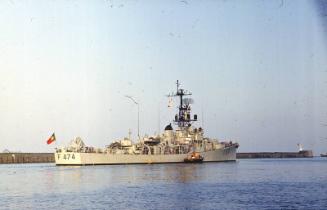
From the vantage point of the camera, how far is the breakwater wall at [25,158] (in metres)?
160

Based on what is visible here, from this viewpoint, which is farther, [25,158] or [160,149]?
[25,158]

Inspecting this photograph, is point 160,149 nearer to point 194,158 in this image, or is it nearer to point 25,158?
point 194,158

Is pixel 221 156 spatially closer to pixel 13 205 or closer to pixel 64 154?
pixel 64 154

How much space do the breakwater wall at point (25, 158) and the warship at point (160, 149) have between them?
60.8 meters

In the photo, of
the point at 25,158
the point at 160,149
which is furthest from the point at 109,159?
the point at 25,158

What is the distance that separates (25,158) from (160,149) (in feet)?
257

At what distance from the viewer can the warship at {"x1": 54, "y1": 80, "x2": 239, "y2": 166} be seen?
101 m

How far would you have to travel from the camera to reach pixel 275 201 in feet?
116

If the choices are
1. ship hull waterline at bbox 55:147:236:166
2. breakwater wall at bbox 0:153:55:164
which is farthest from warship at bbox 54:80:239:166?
breakwater wall at bbox 0:153:55:164

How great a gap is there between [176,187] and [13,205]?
17137 mm

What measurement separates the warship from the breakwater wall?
60.8 metres

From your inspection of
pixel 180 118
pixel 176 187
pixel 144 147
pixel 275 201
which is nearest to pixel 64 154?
pixel 144 147

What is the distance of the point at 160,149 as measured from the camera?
107 metres

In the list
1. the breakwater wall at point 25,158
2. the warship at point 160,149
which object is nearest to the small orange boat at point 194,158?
the warship at point 160,149
